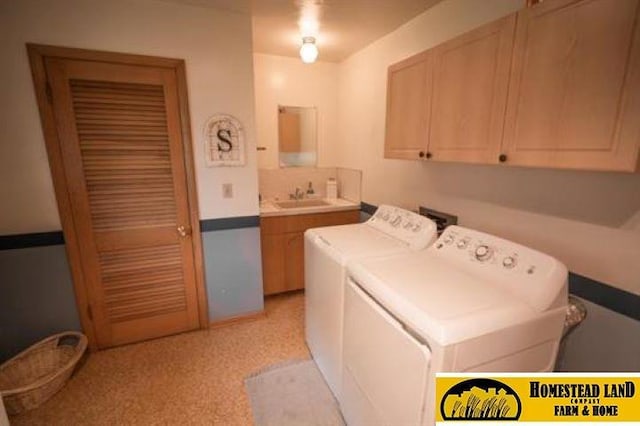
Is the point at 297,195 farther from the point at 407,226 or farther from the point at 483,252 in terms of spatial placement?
the point at 483,252

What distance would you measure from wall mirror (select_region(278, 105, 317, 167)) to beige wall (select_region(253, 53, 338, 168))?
54mm

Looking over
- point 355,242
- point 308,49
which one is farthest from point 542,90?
point 308,49

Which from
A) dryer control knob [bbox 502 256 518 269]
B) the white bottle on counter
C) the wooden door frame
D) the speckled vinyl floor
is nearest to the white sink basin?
the white bottle on counter

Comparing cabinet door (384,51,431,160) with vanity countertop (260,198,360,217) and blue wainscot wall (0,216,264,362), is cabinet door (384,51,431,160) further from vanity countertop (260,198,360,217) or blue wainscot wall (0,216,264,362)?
blue wainscot wall (0,216,264,362)

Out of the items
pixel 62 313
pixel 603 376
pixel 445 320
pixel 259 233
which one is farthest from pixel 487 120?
pixel 62 313

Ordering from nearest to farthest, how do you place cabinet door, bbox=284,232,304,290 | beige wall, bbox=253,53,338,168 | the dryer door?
the dryer door < cabinet door, bbox=284,232,304,290 < beige wall, bbox=253,53,338,168

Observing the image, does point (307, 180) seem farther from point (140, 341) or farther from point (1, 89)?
point (1, 89)

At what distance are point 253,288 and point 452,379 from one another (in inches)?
75.7

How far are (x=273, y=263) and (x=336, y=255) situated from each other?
1.35 meters

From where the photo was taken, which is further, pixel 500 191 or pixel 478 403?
pixel 500 191

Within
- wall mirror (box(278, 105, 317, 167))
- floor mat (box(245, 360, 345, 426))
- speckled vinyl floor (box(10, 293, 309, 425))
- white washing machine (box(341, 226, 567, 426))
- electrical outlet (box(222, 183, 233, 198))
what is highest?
wall mirror (box(278, 105, 317, 167))

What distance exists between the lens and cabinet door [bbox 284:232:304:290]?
2.85 meters

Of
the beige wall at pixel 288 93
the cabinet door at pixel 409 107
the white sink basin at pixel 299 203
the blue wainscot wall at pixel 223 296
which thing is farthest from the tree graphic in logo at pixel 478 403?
the beige wall at pixel 288 93

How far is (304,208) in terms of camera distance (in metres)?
2.83
